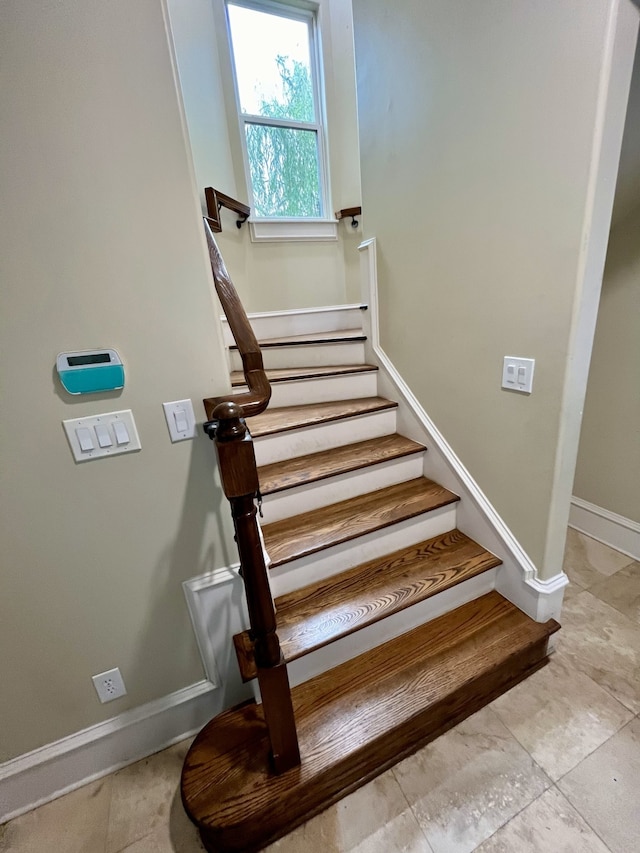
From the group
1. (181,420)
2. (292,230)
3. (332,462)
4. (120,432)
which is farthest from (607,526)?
(292,230)

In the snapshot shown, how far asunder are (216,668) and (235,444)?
96cm

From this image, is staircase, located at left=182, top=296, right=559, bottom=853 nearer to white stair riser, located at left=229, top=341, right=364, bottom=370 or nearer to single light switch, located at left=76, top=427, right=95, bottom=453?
white stair riser, located at left=229, top=341, right=364, bottom=370

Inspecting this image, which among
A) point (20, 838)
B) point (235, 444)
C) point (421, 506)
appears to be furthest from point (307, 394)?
point (20, 838)

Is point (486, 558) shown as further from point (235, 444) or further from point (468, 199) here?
point (468, 199)

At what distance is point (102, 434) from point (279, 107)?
3.43 metres

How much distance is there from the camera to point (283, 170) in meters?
3.04

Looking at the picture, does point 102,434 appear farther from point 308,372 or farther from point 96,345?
point 308,372

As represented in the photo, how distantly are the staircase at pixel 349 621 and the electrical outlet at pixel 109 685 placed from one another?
30cm

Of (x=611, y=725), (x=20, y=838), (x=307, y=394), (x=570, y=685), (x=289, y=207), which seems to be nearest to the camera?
(x=20, y=838)

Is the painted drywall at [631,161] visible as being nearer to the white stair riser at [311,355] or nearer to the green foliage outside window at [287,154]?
the white stair riser at [311,355]

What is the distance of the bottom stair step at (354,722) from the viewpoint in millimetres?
927

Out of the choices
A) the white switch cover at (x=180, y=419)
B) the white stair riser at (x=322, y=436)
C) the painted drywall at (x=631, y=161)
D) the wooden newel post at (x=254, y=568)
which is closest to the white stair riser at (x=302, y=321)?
the white stair riser at (x=322, y=436)

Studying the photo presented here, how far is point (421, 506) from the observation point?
1.58 metres

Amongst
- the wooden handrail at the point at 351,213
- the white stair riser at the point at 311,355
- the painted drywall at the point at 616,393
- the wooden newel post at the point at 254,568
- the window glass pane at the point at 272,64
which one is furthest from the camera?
the wooden handrail at the point at 351,213
